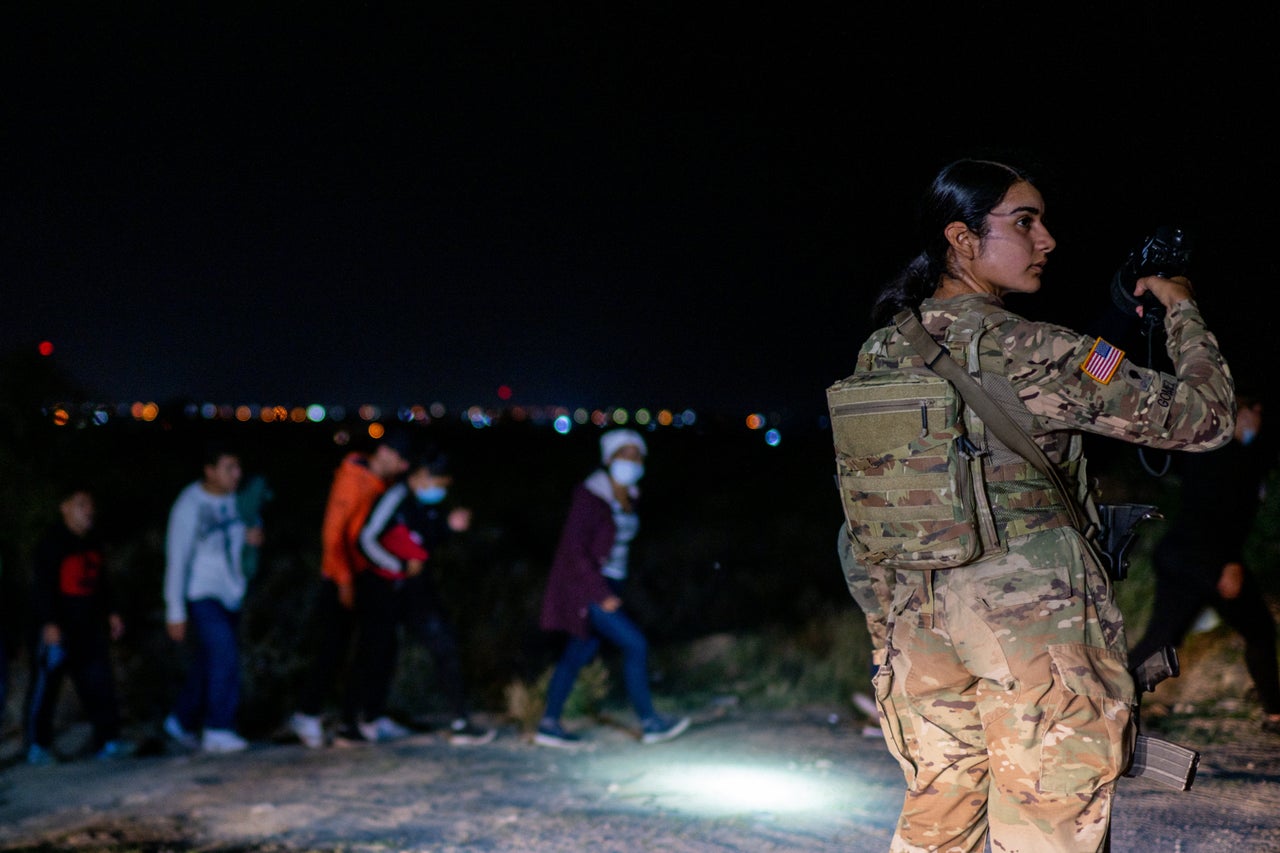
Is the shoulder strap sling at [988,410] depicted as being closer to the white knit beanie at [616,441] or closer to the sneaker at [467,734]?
the white knit beanie at [616,441]

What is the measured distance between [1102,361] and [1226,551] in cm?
422

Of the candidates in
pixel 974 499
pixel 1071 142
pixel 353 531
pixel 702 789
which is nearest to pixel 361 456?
pixel 353 531

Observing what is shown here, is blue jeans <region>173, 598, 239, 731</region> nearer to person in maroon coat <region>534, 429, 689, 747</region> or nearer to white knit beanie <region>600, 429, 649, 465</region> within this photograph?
person in maroon coat <region>534, 429, 689, 747</region>

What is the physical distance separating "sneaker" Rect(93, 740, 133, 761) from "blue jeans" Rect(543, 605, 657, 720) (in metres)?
2.80

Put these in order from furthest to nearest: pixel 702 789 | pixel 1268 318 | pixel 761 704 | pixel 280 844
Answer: pixel 761 704, pixel 1268 318, pixel 702 789, pixel 280 844

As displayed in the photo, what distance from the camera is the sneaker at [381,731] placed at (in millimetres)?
7938

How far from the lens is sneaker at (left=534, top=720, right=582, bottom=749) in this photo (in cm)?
770

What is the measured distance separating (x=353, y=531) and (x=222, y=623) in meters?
1.13

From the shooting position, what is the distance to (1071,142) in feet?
26.6

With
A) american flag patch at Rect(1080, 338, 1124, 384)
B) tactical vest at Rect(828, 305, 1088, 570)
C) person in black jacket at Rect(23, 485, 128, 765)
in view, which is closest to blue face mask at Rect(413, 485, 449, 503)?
person in black jacket at Rect(23, 485, 128, 765)

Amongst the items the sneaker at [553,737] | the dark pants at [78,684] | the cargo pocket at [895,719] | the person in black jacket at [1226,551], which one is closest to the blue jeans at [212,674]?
the dark pants at [78,684]

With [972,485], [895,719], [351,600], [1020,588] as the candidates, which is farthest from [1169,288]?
[351,600]

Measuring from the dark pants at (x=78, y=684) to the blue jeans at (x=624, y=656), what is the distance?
2.98 m

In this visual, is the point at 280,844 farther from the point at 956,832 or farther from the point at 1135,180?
the point at 1135,180
